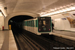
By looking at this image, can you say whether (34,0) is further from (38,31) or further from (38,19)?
(38,31)

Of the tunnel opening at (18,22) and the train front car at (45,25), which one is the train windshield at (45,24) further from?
the tunnel opening at (18,22)

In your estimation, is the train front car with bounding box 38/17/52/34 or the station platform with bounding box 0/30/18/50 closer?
the station platform with bounding box 0/30/18/50

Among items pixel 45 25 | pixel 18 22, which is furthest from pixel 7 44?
pixel 18 22

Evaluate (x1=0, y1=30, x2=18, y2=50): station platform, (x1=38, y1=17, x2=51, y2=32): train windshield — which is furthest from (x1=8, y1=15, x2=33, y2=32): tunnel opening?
(x1=0, y1=30, x2=18, y2=50): station platform

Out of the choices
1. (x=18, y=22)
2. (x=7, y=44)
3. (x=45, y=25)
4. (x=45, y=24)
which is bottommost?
(x=7, y=44)

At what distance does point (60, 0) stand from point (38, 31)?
5245 mm

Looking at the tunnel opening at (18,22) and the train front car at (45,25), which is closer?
the train front car at (45,25)

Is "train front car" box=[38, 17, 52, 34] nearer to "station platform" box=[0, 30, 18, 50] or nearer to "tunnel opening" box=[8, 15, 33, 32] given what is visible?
A: "station platform" box=[0, 30, 18, 50]

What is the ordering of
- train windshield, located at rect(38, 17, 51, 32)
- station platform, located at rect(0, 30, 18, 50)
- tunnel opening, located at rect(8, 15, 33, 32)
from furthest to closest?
tunnel opening, located at rect(8, 15, 33, 32) < train windshield, located at rect(38, 17, 51, 32) < station platform, located at rect(0, 30, 18, 50)

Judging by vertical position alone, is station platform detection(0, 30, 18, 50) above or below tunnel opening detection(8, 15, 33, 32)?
below

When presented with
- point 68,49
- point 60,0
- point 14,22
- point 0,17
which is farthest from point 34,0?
point 14,22

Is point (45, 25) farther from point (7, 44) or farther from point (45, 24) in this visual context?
point (7, 44)

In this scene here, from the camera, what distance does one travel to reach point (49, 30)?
14.9 metres

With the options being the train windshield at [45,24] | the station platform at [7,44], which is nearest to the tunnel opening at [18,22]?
the train windshield at [45,24]
